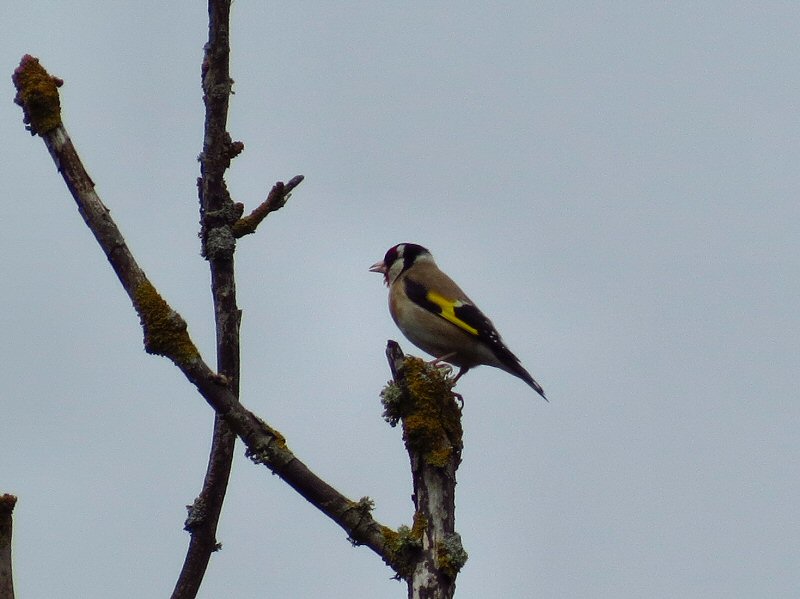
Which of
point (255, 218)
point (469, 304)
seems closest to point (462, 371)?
point (469, 304)

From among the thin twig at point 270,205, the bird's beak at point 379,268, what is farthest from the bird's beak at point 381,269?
the thin twig at point 270,205

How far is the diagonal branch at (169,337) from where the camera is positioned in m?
5.82

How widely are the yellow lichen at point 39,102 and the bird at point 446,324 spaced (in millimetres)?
4931

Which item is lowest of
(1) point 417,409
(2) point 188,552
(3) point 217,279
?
(2) point 188,552

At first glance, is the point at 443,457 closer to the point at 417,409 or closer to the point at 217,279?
the point at 417,409

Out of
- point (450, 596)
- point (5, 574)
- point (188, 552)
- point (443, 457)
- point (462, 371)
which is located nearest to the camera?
point (5, 574)

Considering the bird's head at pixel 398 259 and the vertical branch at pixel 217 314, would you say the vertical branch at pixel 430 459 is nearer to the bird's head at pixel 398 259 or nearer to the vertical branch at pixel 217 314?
the vertical branch at pixel 217 314

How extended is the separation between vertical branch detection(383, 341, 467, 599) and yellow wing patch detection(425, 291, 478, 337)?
3371 mm

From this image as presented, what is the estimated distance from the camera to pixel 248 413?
6000mm

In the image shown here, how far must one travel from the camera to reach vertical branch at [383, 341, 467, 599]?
579 cm

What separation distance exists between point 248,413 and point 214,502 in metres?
1.14

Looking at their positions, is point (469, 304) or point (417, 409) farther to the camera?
point (469, 304)

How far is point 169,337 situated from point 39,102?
1.22 m

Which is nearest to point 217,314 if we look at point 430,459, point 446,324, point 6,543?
point 430,459
